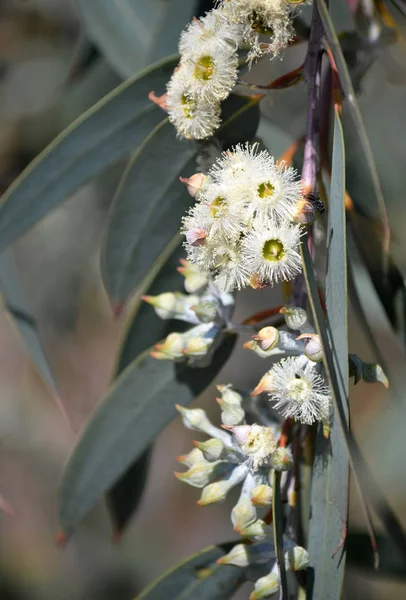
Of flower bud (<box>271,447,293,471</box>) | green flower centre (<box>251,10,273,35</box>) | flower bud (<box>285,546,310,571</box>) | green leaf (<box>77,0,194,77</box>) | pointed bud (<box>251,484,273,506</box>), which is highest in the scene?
green leaf (<box>77,0,194,77</box>)

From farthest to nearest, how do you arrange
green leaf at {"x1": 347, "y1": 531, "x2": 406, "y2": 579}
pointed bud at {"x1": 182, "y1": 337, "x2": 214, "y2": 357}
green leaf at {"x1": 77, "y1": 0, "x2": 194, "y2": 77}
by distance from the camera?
green leaf at {"x1": 77, "y1": 0, "x2": 194, "y2": 77} → green leaf at {"x1": 347, "y1": 531, "x2": 406, "y2": 579} → pointed bud at {"x1": 182, "y1": 337, "x2": 214, "y2": 357}

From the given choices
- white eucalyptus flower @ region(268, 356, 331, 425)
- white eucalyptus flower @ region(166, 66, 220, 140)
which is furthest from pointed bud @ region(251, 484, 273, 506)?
white eucalyptus flower @ region(166, 66, 220, 140)

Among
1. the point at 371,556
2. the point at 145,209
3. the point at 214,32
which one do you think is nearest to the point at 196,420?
the point at 145,209

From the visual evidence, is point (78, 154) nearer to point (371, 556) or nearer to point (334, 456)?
point (334, 456)

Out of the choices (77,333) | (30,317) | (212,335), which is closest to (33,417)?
(77,333)

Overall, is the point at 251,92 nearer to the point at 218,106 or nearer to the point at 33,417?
the point at 218,106

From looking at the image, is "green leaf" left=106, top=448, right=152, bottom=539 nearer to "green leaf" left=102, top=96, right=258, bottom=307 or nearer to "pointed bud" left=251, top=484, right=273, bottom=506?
"green leaf" left=102, top=96, right=258, bottom=307
